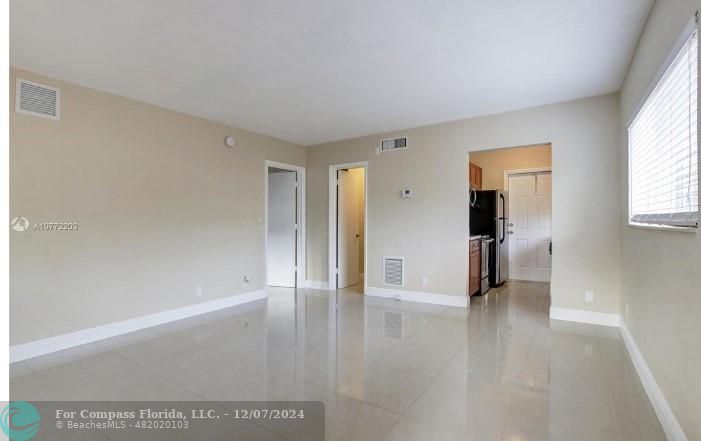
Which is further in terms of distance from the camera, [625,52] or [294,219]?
[294,219]

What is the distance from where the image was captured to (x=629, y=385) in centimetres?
234

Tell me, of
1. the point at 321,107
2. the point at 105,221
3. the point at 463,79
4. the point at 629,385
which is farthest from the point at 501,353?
the point at 105,221

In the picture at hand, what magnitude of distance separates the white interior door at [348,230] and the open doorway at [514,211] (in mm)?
2164

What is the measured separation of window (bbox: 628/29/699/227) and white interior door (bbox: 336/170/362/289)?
163 inches

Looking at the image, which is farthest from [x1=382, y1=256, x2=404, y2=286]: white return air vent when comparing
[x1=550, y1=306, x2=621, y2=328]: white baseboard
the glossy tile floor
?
[x1=550, y1=306, x2=621, y2=328]: white baseboard

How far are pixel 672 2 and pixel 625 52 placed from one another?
109 centimetres

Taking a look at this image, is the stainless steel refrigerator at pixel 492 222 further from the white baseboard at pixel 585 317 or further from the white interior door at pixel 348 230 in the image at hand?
the white interior door at pixel 348 230

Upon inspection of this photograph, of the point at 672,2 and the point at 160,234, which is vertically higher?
the point at 672,2

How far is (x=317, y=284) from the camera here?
19.6 ft

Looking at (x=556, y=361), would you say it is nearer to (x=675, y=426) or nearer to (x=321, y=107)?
(x=675, y=426)

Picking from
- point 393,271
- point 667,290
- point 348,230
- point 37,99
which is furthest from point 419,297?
point 37,99

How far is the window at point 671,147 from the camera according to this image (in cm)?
159

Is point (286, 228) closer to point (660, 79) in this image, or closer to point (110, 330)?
point (110, 330)

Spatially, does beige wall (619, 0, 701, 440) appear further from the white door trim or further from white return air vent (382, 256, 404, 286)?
the white door trim
